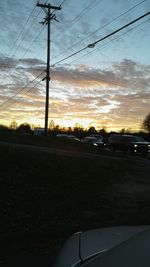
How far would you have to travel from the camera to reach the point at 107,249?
10.2ft

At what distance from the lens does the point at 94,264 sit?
2.64m

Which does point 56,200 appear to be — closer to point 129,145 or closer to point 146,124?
point 129,145

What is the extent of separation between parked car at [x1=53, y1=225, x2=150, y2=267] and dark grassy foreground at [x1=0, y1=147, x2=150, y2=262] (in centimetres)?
385

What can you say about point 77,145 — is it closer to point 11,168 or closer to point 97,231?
point 11,168

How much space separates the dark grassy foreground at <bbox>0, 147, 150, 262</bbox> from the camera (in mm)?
8031

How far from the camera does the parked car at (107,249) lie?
2479mm

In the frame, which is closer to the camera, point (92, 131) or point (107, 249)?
point (107, 249)

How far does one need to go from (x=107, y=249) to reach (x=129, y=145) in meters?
38.0

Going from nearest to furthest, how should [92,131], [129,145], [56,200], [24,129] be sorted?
[56,200] < [129,145] < [24,129] < [92,131]

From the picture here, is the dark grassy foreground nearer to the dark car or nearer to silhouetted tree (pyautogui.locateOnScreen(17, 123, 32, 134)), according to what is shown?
the dark car

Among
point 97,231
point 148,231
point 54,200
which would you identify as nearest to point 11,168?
point 54,200

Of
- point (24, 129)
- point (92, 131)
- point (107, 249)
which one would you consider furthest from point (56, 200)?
point (92, 131)

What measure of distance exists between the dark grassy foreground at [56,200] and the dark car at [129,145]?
23.1 metres

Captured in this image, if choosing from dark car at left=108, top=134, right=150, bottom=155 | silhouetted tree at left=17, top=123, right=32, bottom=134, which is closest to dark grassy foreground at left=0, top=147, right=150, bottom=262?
dark car at left=108, top=134, right=150, bottom=155
